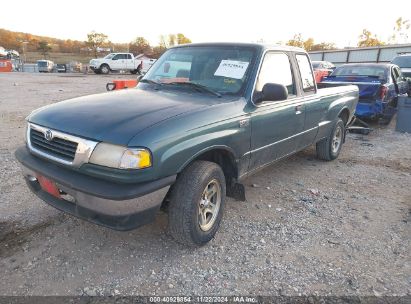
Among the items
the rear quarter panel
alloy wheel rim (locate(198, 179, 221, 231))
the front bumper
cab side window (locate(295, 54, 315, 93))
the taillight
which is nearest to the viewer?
the front bumper

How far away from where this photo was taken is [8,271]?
2.75 m

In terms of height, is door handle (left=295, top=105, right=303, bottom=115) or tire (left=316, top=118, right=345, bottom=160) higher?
door handle (left=295, top=105, right=303, bottom=115)

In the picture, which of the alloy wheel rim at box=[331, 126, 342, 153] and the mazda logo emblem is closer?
the mazda logo emblem

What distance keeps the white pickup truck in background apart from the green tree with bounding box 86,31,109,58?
119 feet

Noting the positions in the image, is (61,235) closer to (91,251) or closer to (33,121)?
(91,251)

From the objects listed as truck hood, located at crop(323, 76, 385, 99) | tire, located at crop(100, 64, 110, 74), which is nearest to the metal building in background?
truck hood, located at crop(323, 76, 385, 99)

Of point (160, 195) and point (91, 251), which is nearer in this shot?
point (160, 195)

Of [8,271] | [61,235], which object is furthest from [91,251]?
[8,271]

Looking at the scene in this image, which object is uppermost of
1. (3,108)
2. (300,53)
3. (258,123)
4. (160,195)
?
(300,53)

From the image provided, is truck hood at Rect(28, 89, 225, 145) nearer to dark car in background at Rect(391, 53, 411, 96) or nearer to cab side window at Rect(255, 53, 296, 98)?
cab side window at Rect(255, 53, 296, 98)

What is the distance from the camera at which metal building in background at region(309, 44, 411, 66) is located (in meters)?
30.7

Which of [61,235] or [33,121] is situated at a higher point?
[33,121]

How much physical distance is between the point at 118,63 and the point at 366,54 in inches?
970

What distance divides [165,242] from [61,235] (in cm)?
101
